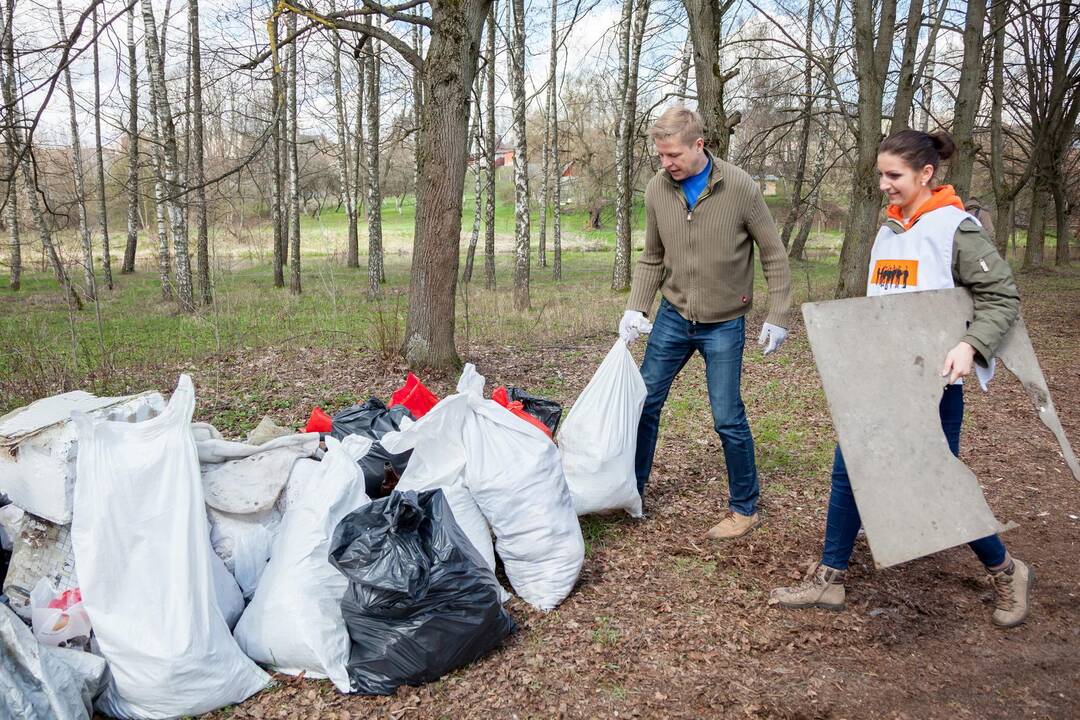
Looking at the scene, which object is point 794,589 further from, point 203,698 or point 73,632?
point 73,632

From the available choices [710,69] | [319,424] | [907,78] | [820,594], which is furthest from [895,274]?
[907,78]

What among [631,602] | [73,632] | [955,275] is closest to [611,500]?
[631,602]

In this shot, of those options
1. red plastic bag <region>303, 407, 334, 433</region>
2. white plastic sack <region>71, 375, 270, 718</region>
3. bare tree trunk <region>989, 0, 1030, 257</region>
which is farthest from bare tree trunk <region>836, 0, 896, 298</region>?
white plastic sack <region>71, 375, 270, 718</region>

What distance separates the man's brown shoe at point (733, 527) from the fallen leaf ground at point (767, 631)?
0.18 feet

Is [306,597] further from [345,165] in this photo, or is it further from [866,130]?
[345,165]

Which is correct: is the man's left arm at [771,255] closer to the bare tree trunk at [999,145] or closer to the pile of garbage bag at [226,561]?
the pile of garbage bag at [226,561]

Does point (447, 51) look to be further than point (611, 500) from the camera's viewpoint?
Yes

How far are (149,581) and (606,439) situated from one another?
1.85m

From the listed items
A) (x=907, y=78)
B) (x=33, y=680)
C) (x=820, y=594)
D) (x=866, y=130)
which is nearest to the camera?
(x=33, y=680)

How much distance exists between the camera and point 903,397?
7.46ft

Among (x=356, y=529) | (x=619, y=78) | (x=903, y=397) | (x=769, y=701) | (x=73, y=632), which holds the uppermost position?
(x=619, y=78)

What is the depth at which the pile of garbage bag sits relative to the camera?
2115 mm

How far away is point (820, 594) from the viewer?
267 cm

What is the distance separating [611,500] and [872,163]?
8.50 meters
